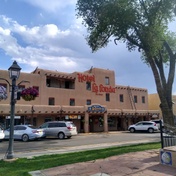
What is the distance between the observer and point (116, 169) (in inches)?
295

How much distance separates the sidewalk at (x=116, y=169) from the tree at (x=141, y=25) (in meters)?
4.34

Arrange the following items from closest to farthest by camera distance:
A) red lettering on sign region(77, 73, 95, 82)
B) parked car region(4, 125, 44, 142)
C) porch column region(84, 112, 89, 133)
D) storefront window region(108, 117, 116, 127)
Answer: parked car region(4, 125, 44, 142) → porch column region(84, 112, 89, 133) → red lettering on sign region(77, 73, 95, 82) → storefront window region(108, 117, 116, 127)

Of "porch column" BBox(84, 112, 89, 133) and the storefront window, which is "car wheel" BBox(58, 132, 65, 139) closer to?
"porch column" BBox(84, 112, 89, 133)

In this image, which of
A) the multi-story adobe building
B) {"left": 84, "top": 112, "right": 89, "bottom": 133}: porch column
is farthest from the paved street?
{"left": 84, "top": 112, "right": 89, "bottom": 133}: porch column

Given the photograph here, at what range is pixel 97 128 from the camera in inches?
1470

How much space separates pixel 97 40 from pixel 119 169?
31.6ft

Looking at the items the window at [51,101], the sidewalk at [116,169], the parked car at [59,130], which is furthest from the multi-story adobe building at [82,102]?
the sidewalk at [116,169]

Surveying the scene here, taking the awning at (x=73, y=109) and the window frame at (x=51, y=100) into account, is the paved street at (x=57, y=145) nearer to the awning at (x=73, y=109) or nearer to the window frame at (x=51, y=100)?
the awning at (x=73, y=109)

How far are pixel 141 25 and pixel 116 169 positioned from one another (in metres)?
9.07

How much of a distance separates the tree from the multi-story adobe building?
17633mm

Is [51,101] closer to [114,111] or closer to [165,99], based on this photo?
[114,111]

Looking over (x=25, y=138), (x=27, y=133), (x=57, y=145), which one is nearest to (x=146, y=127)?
(x=27, y=133)

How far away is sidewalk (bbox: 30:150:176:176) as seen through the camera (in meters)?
6.99

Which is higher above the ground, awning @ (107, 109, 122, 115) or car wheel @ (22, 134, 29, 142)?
awning @ (107, 109, 122, 115)
